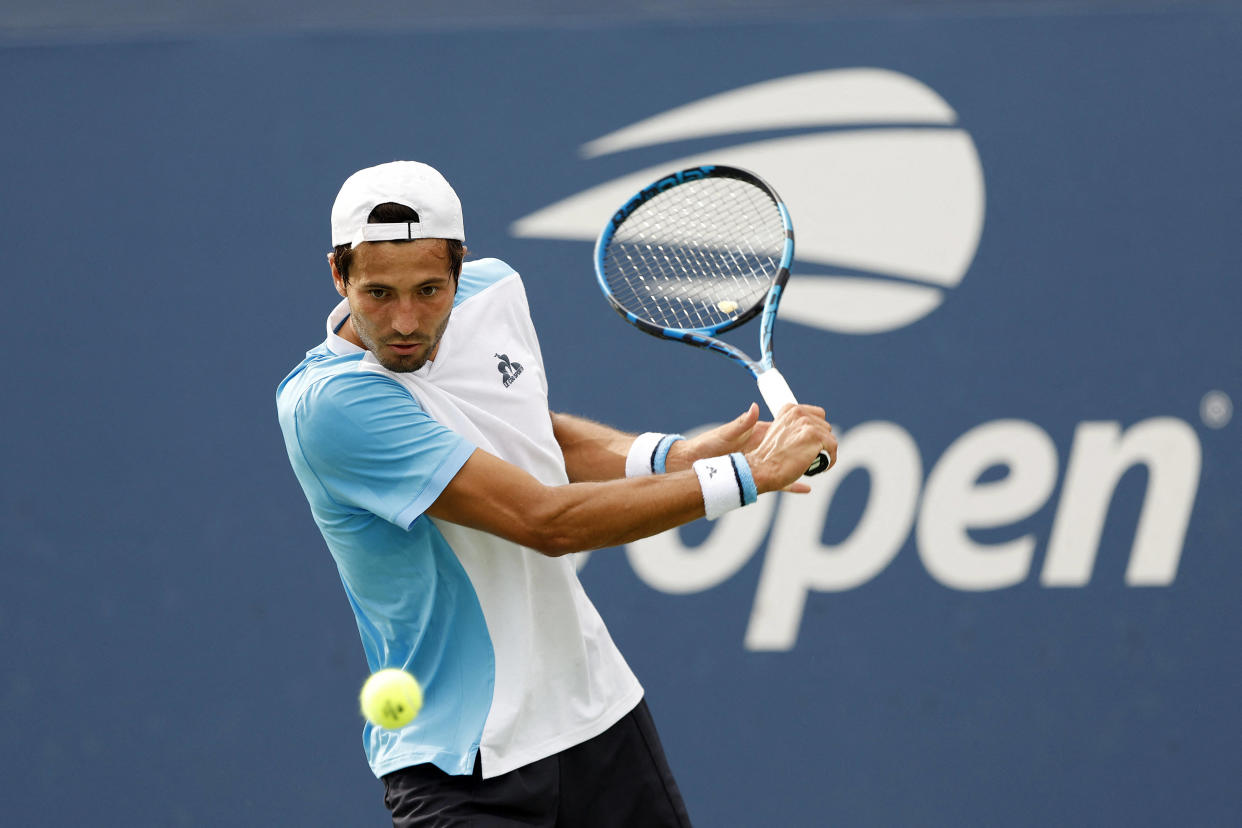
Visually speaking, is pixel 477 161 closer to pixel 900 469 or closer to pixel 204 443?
pixel 204 443

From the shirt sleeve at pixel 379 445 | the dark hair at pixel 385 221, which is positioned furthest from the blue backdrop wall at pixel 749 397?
the shirt sleeve at pixel 379 445

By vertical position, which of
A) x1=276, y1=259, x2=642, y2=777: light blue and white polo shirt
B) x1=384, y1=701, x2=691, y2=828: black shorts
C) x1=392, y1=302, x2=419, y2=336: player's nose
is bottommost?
x1=384, y1=701, x2=691, y2=828: black shorts

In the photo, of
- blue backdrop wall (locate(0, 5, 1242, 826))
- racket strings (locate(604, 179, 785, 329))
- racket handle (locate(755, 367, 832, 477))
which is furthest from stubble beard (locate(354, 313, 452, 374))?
blue backdrop wall (locate(0, 5, 1242, 826))

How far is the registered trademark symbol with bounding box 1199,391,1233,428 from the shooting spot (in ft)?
12.8

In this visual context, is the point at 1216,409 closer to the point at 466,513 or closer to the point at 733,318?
the point at 733,318

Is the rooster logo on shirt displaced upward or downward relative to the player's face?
downward

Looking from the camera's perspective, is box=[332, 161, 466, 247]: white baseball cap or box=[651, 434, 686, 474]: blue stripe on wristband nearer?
box=[332, 161, 466, 247]: white baseball cap

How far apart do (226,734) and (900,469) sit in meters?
2.11

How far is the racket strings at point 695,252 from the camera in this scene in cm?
285

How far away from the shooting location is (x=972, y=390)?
3.86 m

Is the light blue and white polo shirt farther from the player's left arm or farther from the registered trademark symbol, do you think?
the registered trademark symbol

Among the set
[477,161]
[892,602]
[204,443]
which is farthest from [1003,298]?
[204,443]

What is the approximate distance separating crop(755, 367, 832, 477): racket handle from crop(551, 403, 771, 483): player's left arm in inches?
2.6

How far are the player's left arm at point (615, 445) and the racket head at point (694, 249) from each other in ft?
1.04
